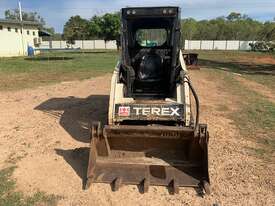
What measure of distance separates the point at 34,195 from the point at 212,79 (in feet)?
38.4

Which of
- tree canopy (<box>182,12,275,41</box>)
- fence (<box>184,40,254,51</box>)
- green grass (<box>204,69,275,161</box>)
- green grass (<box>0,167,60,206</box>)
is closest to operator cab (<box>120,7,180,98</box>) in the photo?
green grass (<box>204,69,275,161</box>)

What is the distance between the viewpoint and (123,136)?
4.86 meters

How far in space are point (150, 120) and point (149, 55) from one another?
181 cm

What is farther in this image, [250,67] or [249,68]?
[250,67]

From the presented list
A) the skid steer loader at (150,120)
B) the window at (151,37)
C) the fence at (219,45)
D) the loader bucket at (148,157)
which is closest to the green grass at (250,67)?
the window at (151,37)

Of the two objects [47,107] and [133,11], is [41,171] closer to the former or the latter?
[133,11]

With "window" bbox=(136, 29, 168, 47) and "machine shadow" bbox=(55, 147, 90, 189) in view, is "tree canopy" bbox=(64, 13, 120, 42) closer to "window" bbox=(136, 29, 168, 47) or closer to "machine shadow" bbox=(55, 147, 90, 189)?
"window" bbox=(136, 29, 168, 47)

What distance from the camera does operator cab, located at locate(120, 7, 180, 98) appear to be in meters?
6.38

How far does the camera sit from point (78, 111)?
26.6 feet

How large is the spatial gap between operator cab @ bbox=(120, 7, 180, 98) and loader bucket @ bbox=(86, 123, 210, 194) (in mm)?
1573

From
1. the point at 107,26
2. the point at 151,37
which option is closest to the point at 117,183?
the point at 151,37

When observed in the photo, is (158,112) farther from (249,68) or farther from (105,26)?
(105,26)

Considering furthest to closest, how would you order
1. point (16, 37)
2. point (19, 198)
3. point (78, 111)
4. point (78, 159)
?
point (16, 37)
point (78, 111)
point (78, 159)
point (19, 198)

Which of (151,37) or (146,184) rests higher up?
(151,37)
